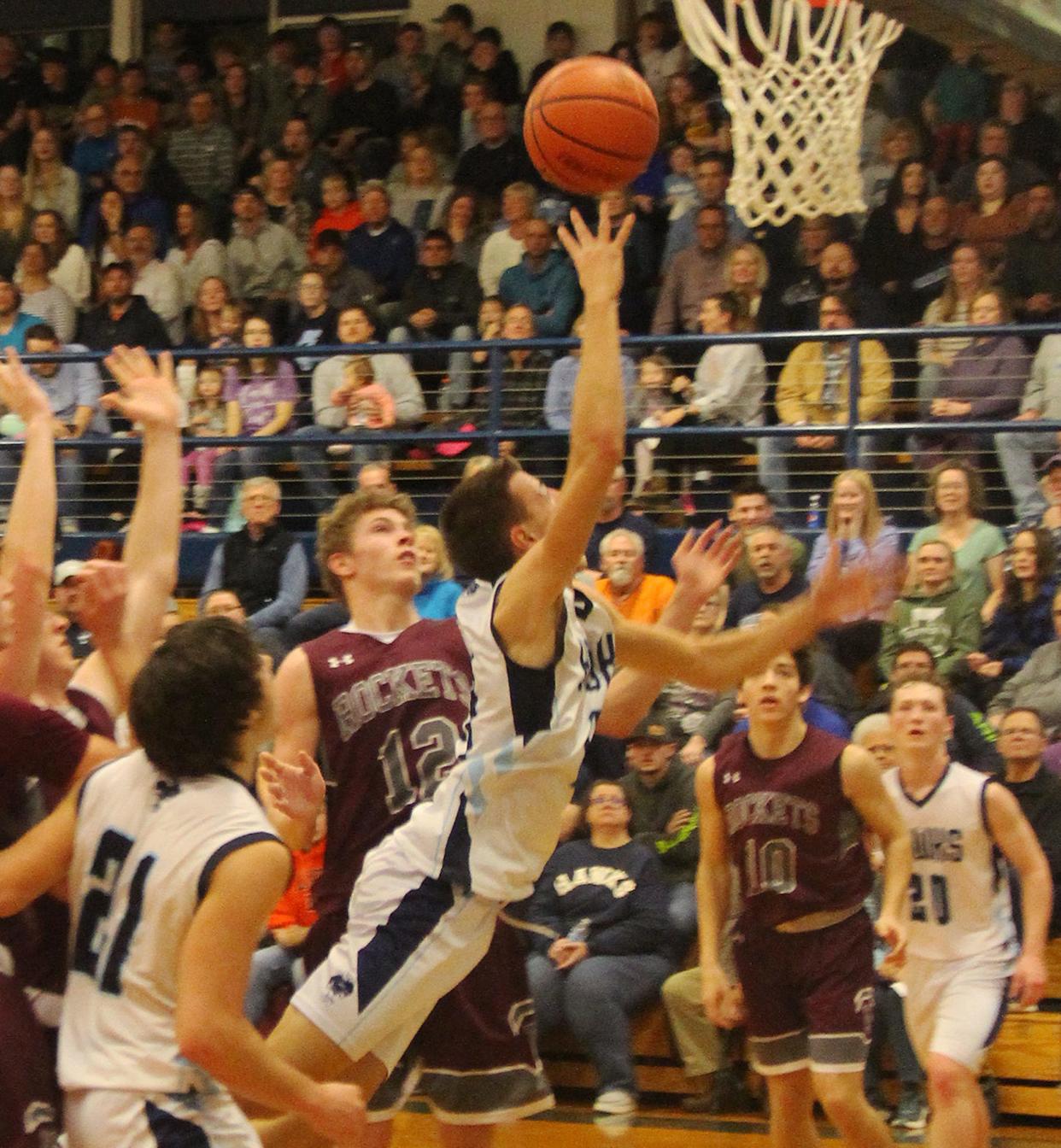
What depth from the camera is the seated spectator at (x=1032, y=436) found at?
8.80 metres

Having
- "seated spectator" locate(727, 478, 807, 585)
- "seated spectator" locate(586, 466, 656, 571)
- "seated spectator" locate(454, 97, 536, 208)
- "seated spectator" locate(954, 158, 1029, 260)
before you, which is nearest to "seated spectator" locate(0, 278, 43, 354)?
"seated spectator" locate(454, 97, 536, 208)

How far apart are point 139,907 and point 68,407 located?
8785 mm

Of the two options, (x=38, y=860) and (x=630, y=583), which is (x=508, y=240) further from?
(x=38, y=860)

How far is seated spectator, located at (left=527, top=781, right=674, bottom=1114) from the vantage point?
6.85 metres

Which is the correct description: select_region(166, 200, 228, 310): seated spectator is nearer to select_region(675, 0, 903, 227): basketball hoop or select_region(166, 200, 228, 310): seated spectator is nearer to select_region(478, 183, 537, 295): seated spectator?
select_region(478, 183, 537, 295): seated spectator

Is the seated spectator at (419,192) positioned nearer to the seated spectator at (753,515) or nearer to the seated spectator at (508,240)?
the seated spectator at (508,240)

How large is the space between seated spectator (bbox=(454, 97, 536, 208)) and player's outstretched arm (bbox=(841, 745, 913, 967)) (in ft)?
23.8

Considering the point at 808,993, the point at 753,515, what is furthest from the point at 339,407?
the point at 808,993

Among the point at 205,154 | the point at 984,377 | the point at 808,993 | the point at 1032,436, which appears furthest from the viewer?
the point at 205,154

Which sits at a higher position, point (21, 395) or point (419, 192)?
point (419, 192)

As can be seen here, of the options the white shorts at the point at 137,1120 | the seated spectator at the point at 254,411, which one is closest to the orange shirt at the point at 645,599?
the seated spectator at the point at 254,411

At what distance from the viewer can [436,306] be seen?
11.1 meters

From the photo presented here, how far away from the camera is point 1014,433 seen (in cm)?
888

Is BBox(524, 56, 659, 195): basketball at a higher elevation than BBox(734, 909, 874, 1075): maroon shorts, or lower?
higher
